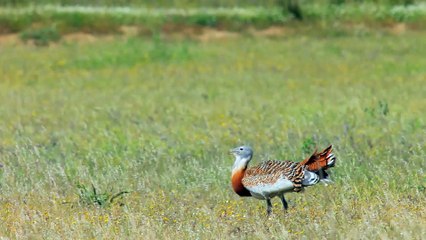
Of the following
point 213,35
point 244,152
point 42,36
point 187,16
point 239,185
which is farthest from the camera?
point 187,16

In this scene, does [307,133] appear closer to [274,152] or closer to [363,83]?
[274,152]

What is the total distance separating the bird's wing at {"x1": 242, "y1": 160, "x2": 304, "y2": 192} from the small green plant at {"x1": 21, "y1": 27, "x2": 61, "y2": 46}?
96.2 ft

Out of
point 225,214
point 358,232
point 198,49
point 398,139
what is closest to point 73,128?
point 398,139

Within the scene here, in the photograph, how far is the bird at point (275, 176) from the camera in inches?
345

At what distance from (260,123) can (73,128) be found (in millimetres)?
3538

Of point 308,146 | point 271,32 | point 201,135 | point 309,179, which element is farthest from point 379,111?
point 271,32

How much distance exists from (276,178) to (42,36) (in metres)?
30.3

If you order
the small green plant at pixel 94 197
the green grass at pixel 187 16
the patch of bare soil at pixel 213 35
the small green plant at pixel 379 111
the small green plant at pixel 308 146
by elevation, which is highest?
the small green plant at pixel 94 197

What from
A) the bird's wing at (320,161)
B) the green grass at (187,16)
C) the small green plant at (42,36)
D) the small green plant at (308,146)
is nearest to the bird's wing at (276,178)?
the bird's wing at (320,161)

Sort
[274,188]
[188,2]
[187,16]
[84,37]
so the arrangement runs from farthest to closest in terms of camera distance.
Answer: [188,2] < [187,16] < [84,37] < [274,188]

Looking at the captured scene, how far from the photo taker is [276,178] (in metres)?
8.79

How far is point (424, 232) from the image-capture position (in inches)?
298

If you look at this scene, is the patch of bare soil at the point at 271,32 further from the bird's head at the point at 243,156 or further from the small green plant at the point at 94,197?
the bird's head at the point at 243,156

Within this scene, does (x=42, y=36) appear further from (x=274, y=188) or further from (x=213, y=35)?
(x=274, y=188)
